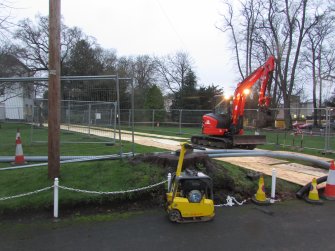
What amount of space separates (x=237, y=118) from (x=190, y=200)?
32.8 feet

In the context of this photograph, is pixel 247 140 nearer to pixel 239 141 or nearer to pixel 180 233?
pixel 239 141

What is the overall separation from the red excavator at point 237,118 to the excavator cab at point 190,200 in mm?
9021

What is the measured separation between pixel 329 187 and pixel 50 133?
21.2 ft

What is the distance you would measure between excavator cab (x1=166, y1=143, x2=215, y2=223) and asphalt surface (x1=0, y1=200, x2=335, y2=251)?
155 millimetres

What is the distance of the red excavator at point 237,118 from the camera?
14773 mm

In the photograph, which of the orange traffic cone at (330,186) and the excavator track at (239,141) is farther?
the excavator track at (239,141)

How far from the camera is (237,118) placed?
50.1 ft

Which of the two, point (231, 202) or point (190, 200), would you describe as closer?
point (190, 200)

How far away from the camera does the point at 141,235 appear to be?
5.34 metres

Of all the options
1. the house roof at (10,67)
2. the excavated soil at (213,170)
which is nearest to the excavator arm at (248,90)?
the excavated soil at (213,170)

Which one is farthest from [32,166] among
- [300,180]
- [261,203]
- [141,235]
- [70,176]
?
[300,180]

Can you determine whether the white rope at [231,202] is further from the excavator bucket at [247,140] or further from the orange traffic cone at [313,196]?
the excavator bucket at [247,140]

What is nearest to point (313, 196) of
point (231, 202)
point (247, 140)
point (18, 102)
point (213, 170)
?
point (231, 202)

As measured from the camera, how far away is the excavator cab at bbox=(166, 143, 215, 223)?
5.82 meters
